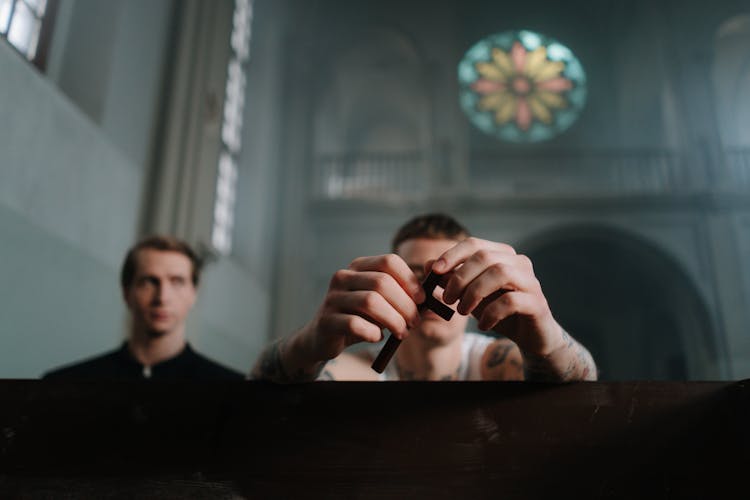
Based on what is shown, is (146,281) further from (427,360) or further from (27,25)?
(27,25)

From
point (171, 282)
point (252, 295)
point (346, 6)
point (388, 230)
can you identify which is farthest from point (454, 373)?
point (346, 6)

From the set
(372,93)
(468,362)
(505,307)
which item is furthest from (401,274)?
(372,93)

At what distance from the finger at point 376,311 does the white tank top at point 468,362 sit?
679mm

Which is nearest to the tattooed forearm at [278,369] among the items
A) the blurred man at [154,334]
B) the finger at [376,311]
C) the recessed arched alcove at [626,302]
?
the finger at [376,311]

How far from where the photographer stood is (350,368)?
1.47 m

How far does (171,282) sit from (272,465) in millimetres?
1965

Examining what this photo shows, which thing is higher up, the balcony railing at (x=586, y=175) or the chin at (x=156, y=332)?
the balcony railing at (x=586, y=175)

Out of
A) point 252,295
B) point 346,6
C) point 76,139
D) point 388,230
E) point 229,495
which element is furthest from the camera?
point 346,6

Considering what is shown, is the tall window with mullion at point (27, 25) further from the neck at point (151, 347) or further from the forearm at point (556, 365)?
the forearm at point (556, 365)

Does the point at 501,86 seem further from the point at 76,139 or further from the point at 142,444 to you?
the point at 142,444

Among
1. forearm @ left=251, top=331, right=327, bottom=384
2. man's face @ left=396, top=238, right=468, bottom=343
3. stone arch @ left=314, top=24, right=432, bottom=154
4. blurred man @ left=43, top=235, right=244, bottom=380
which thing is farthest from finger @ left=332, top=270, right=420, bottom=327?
stone arch @ left=314, top=24, right=432, bottom=154

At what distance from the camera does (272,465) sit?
0.83 meters

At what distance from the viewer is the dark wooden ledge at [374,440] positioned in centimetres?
82

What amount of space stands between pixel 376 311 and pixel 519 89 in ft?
37.9
